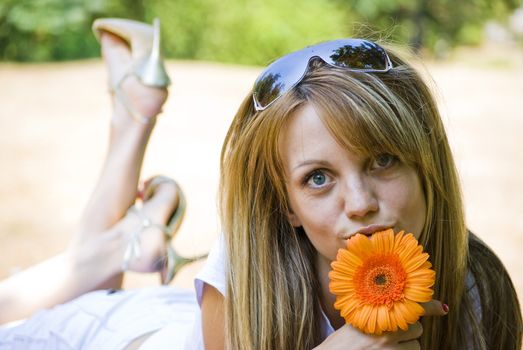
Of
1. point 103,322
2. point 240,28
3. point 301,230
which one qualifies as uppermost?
point 240,28

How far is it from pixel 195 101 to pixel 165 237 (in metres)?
6.60

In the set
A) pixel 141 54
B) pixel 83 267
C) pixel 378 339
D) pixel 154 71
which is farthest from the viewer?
pixel 141 54

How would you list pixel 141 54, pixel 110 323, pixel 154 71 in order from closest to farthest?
pixel 110 323 < pixel 154 71 < pixel 141 54

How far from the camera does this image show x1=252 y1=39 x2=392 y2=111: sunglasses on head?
2.04 meters

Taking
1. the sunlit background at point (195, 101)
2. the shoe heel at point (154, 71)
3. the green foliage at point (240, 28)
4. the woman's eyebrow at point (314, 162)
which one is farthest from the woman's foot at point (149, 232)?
the green foliage at point (240, 28)

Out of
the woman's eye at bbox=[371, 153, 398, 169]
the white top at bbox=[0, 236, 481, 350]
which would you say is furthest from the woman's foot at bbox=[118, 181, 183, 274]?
the woman's eye at bbox=[371, 153, 398, 169]

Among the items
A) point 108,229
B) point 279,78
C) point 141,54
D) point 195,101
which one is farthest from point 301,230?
point 195,101

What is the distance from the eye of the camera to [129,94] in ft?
12.1

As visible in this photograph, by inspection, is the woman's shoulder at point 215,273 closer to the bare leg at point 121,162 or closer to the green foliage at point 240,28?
the bare leg at point 121,162

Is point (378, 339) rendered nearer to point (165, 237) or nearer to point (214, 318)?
point (214, 318)

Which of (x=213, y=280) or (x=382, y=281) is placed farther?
(x=213, y=280)

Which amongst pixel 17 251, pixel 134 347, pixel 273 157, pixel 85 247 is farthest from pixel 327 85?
pixel 17 251

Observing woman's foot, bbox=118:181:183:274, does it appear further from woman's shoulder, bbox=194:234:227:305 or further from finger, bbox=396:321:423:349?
finger, bbox=396:321:423:349

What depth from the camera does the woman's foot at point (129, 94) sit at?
363cm
